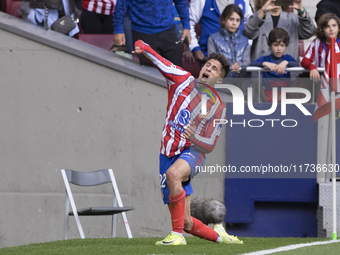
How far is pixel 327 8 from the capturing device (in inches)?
279

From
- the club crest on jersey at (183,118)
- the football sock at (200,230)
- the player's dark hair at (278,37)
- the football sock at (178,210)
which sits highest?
the player's dark hair at (278,37)

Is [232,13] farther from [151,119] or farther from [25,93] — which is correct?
[25,93]

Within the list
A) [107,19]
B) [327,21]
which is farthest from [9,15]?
[327,21]

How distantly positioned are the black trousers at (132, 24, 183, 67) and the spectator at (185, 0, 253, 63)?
0.38m

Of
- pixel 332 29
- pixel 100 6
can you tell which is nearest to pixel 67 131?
pixel 100 6

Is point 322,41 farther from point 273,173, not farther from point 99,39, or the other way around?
point 99,39

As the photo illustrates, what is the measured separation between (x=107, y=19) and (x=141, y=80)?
3.62 ft

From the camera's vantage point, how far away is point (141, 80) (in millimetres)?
7098

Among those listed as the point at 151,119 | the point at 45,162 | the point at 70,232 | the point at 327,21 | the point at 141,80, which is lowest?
the point at 70,232

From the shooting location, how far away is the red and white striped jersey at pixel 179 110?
4.73 m

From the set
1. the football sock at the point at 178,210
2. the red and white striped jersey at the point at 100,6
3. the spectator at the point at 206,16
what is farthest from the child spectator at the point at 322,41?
the football sock at the point at 178,210

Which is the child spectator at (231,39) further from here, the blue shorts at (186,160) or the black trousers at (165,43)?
the blue shorts at (186,160)

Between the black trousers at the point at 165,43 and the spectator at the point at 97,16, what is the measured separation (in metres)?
0.76

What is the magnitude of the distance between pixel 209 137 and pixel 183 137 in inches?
10.4
